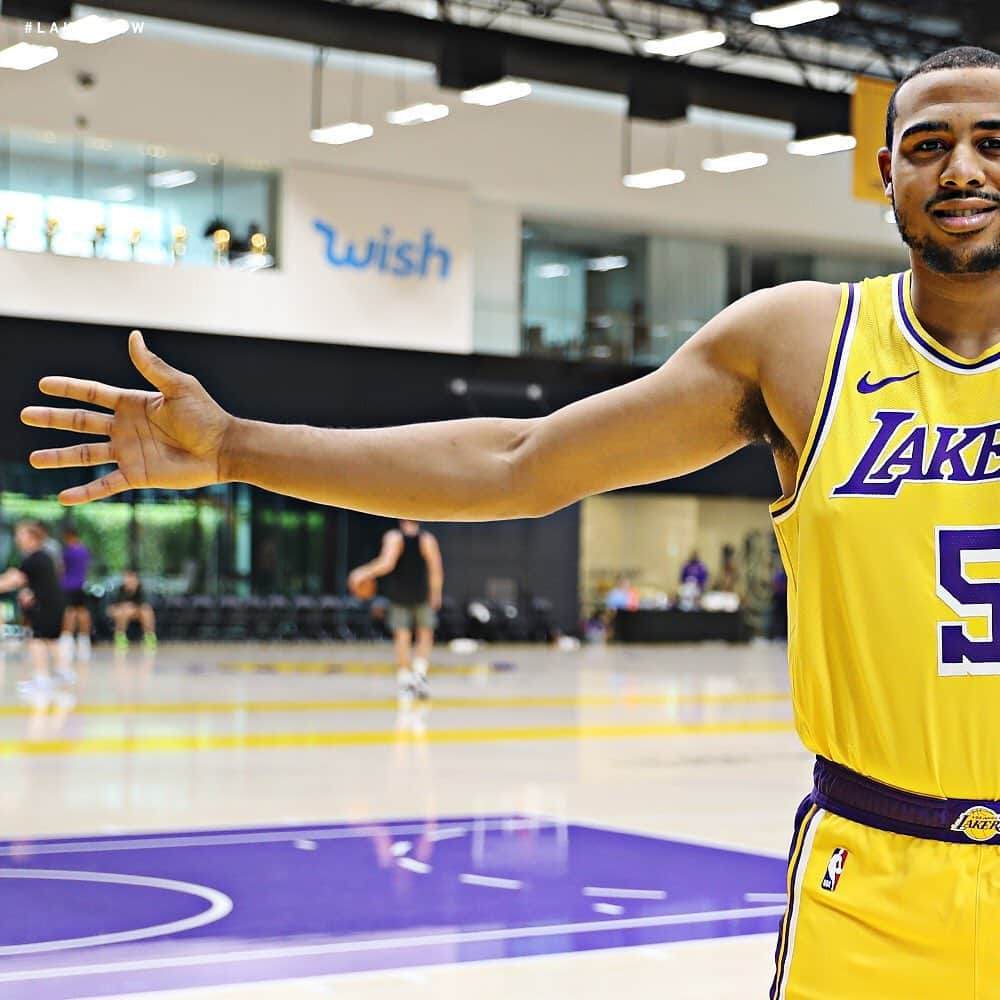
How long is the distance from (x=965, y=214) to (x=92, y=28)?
18.1 m

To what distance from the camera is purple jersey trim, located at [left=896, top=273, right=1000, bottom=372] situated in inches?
92.9

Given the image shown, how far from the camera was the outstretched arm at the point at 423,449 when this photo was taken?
2.59 metres

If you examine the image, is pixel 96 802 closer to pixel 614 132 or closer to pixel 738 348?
pixel 738 348

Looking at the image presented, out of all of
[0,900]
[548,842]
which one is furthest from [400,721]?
[0,900]

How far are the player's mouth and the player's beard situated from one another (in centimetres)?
3

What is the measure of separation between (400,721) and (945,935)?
46.4ft

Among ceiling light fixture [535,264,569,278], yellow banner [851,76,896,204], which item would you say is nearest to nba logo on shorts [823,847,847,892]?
yellow banner [851,76,896,204]

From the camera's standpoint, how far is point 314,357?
29.5 meters

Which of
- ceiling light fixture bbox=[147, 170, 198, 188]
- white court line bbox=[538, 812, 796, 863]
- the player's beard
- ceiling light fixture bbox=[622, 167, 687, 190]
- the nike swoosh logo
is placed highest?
ceiling light fixture bbox=[622, 167, 687, 190]

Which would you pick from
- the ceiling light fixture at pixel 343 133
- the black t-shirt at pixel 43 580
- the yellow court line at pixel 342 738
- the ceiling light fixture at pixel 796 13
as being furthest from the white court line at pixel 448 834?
the ceiling light fixture at pixel 343 133

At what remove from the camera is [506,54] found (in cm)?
2302

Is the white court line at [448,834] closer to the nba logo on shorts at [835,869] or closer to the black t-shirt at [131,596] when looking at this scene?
the nba logo on shorts at [835,869]

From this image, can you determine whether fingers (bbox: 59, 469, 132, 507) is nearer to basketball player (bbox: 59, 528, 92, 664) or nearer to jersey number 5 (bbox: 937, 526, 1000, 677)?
jersey number 5 (bbox: 937, 526, 1000, 677)

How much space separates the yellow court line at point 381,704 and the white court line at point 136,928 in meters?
8.46
